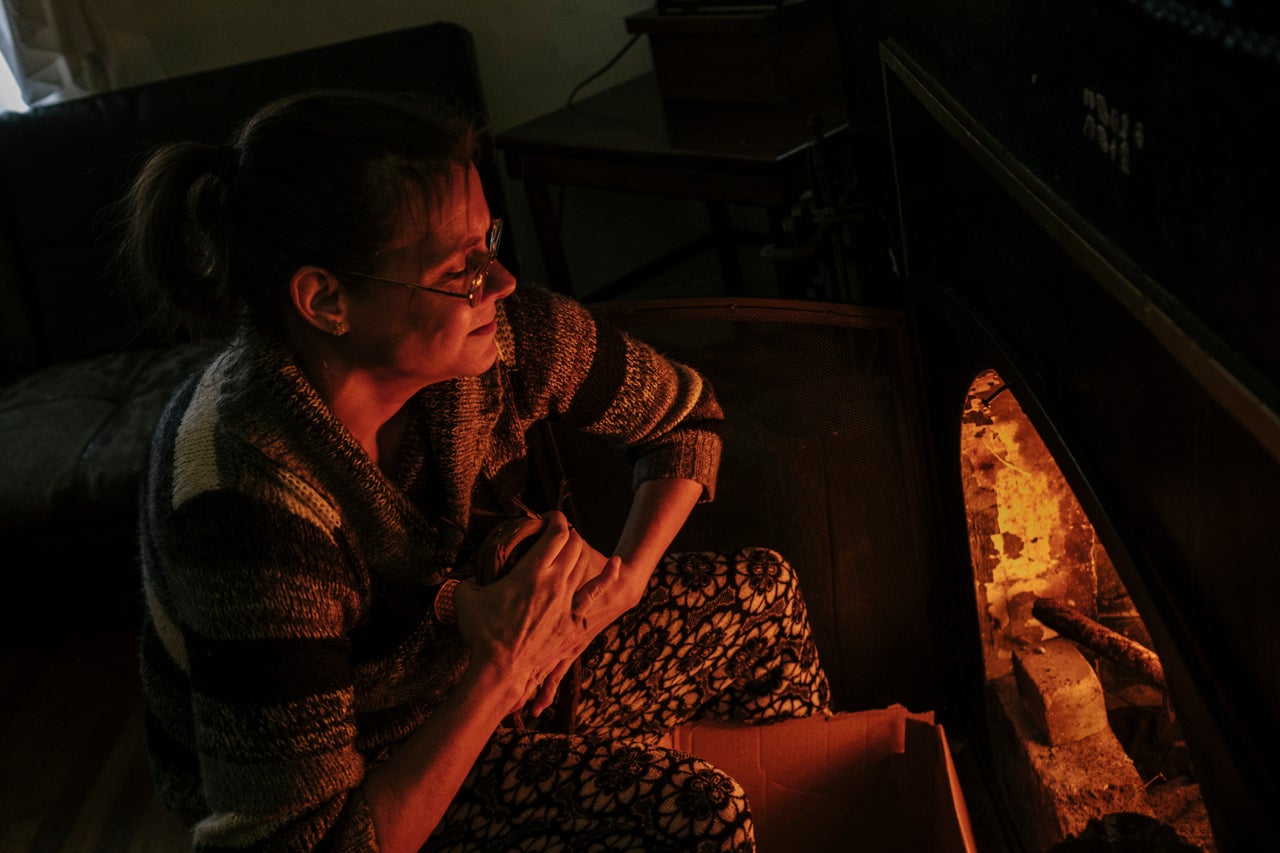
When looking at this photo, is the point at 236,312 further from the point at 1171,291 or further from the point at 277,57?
the point at 277,57

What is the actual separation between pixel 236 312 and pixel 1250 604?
935mm

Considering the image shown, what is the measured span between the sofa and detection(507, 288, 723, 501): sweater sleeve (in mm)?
1076

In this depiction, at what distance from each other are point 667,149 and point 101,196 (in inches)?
49.3

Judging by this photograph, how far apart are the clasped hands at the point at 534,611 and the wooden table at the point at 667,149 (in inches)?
A: 29.8

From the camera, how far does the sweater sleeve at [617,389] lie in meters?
1.38

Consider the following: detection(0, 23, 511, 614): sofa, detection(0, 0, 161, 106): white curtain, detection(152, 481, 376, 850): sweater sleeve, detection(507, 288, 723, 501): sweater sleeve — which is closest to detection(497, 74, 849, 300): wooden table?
detection(0, 23, 511, 614): sofa

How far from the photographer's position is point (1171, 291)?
2.24ft

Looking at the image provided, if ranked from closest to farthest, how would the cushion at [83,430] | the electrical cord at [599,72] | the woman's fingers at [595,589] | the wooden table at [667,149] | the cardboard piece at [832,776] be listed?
1. the woman's fingers at [595,589]
2. the cardboard piece at [832,776]
3. the wooden table at [667,149]
4. the cushion at [83,430]
5. the electrical cord at [599,72]

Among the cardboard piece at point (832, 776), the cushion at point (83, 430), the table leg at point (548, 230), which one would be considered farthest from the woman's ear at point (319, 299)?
the table leg at point (548, 230)

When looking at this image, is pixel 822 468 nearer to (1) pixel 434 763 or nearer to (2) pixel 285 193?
(1) pixel 434 763

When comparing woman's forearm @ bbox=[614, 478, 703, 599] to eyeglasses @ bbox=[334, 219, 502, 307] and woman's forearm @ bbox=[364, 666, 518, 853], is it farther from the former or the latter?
eyeglasses @ bbox=[334, 219, 502, 307]

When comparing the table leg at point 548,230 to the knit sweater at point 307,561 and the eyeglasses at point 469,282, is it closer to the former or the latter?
the knit sweater at point 307,561

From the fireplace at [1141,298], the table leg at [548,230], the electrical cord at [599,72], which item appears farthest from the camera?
the electrical cord at [599,72]

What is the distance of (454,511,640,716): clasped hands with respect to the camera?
3.86 ft
